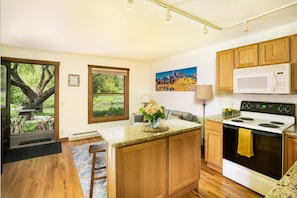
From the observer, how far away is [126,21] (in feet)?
7.66

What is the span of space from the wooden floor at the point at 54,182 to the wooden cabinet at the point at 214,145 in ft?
0.48

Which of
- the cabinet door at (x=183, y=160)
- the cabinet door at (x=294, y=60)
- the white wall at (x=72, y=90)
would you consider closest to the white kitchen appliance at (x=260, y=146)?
the cabinet door at (x=294, y=60)

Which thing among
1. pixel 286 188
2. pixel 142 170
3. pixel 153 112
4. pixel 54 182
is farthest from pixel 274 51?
pixel 54 182

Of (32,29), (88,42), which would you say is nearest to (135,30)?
(88,42)

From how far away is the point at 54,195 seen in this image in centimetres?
212

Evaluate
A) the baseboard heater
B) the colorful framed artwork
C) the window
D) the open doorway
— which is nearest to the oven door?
the colorful framed artwork

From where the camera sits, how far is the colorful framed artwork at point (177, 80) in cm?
399

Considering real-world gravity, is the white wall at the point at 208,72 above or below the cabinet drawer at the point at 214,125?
above

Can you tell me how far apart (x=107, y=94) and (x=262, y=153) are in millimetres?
4277

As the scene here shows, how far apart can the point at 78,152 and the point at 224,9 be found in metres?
3.90

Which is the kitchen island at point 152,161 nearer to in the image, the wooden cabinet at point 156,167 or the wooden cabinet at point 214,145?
the wooden cabinet at point 156,167

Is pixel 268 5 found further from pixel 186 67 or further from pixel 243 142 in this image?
pixel 186 67

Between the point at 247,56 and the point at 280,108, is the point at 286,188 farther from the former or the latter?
the point at 247,56

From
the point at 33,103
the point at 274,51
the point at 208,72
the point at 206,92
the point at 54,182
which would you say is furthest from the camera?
the point at 33,103
